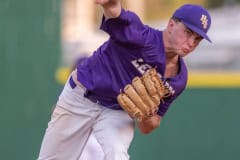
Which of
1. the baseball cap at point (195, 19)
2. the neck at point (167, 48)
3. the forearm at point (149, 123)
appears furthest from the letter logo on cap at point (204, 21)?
the forearm at point (149, 123)

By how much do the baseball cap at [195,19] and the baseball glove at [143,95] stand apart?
377 millimetres

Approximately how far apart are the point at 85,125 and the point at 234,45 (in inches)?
166

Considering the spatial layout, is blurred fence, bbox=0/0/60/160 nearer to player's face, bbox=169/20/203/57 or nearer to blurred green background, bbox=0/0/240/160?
blurred green background, bbox=0/0/240/160

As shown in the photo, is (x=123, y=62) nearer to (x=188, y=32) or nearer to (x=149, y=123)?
(x=188, y=32)

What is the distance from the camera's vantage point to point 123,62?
593 cm

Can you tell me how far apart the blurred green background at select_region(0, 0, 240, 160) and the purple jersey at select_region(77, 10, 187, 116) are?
266 centimetres

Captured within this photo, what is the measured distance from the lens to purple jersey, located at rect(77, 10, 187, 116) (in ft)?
18.7

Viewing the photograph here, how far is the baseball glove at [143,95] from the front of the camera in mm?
5934

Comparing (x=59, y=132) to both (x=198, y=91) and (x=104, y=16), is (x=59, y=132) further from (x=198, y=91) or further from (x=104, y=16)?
(x=198, y=91)

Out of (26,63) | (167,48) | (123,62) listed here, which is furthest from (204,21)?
(26,63)

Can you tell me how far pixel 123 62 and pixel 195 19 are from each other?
1.76ft

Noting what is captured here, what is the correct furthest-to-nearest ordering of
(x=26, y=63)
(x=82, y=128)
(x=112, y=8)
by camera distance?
(x=26, y=63)
(x=82, y=128)
(x=112, y=8)

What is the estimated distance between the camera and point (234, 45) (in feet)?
33.1

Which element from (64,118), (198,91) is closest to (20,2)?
(198,91)
